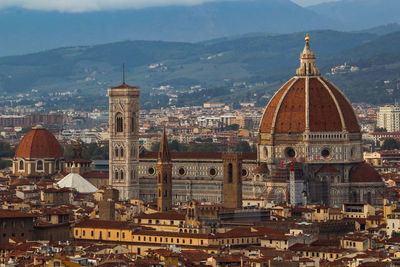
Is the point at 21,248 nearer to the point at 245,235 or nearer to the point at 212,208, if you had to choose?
the point at 245,235

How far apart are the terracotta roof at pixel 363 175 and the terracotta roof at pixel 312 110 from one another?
3286mm

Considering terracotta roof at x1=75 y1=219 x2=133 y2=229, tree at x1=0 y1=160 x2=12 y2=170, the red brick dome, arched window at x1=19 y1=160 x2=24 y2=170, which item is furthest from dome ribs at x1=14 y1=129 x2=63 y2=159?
terracotta roof at x1=75 y1=219 x2=133 y2=229

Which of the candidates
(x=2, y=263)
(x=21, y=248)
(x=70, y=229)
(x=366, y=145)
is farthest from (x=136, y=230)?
(x=366, y=145)

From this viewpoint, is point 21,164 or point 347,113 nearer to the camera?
point 347,113

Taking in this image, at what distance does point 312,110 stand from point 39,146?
93.7 ft

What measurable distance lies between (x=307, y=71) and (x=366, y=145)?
6099 centimetres

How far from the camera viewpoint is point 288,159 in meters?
120

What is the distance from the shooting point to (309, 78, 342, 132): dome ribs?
119m

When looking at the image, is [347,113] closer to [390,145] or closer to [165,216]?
[165,216]

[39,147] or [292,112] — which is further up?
[292,112]

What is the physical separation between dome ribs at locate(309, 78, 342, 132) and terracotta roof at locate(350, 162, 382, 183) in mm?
3327

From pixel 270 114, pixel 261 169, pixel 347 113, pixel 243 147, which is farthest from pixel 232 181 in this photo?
pixel 243 147

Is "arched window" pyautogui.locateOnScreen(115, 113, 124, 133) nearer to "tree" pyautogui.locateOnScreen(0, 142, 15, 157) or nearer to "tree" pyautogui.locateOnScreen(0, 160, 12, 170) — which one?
"tree" pyautogui.locateOnScreen(0, 160, 12, 170)

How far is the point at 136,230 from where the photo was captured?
8175 centimetres
